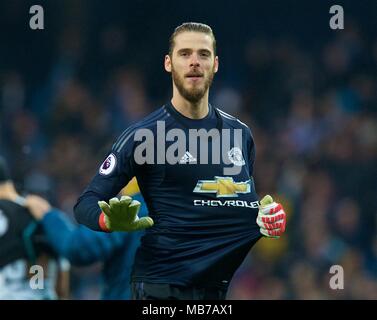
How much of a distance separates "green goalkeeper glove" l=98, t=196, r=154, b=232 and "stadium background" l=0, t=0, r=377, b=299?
532 centimetres

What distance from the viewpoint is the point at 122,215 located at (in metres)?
4.50

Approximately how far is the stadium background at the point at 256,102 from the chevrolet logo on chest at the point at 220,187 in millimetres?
4948

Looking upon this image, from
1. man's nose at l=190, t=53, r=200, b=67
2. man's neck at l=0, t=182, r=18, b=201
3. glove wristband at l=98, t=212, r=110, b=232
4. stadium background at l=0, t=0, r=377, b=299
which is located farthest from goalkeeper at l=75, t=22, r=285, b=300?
stadium background at l=0, t=0, r=377, b=299

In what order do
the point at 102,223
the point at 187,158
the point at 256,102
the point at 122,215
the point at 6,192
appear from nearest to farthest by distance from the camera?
1. the point at 122,215
2. the point at 102,223
3. the point at 187,158
4. the point at 6,192
5. the point at 256,102

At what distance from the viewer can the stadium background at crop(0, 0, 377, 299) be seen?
33.2 feet

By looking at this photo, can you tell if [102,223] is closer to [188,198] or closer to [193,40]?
[188,198]

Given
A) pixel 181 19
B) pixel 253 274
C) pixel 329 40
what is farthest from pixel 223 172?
pixel 329 40

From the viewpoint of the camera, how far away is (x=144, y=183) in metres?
4.99

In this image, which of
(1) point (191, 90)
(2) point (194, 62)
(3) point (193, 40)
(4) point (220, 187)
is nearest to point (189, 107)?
(1) point (191, 90)

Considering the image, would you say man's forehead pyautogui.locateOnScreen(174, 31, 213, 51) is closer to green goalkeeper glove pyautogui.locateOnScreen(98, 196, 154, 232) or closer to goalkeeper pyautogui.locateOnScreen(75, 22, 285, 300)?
goalkeeper pyautogui.locateOnScreen(75, 22, 285, 300)

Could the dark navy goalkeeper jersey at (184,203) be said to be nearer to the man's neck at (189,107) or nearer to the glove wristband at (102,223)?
the man's neck at (189,107)

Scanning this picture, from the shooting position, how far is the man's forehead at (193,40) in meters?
5.01

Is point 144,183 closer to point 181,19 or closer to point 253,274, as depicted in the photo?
point 253,274

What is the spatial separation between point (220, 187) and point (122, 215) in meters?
0.70
